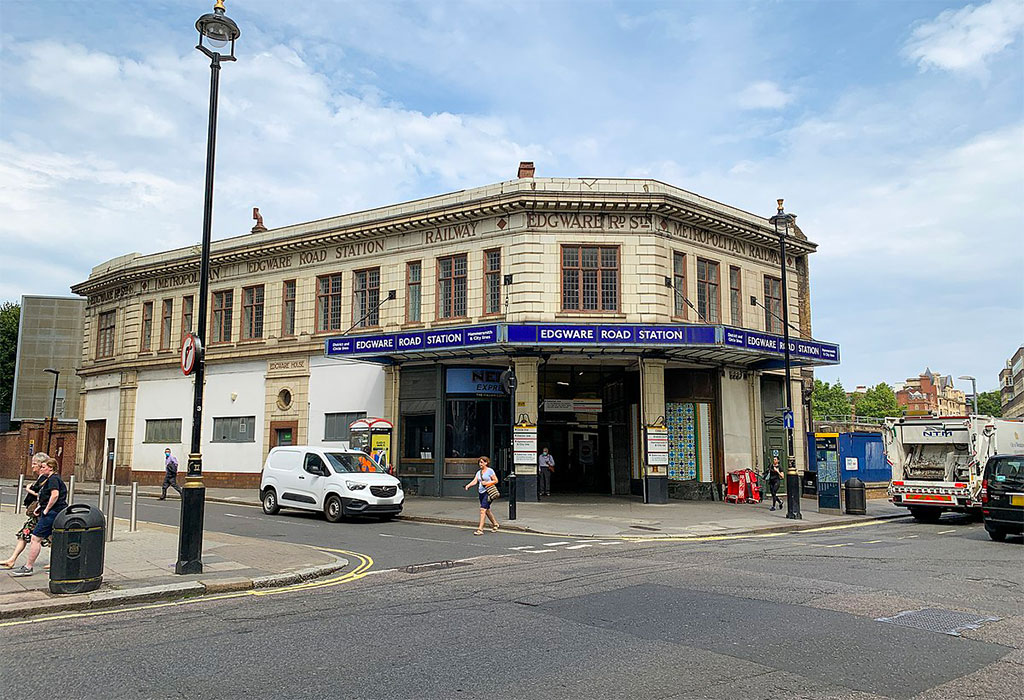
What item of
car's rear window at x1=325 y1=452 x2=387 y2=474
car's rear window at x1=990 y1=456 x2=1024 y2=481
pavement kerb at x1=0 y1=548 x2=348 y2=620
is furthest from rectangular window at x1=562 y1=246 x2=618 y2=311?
pavement kerb at x1=0 y1=548 x2=348 y2=620

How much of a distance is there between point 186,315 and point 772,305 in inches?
996

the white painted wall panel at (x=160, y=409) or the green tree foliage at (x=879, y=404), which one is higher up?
the green tree foliage at (x=879, y=404)

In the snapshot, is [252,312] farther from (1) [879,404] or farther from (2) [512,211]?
(1) [879,404]

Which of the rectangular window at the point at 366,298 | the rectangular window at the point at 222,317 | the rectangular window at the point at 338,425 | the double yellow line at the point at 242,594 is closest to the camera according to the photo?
the double yellow line at the point at 242,594

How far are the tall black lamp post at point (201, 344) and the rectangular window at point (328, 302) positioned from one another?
Answer: 18835 mm

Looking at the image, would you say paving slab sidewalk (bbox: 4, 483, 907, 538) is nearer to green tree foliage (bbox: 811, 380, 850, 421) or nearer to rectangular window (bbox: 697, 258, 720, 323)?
rectangular window (bbox: 697, 258, 720, 323)

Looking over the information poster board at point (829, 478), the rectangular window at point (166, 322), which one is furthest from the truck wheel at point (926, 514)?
the rectangular window at point (166, 322)

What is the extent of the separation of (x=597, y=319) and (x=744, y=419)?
23.5 feet

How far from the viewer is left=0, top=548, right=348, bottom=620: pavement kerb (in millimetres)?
9008

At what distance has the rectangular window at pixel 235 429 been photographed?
32969mm

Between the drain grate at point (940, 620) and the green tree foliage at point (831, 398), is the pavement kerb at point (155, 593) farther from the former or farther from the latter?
the green tree foliage at point (831, 398)

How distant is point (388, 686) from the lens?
6.17m

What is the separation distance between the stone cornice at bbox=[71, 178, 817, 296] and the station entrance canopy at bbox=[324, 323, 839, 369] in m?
4.70

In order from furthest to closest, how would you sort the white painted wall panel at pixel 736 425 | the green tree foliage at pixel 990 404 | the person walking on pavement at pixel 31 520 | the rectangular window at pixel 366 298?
the green tree foliage at pixel 990 404, the rectangular window at pixel 366 298, the white painted wall panel at pixel 736 425, the person walking on pavement at pixel 31 520
